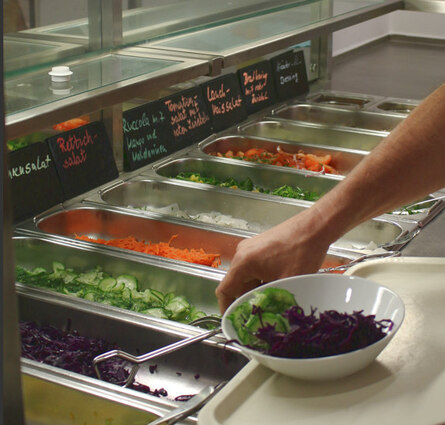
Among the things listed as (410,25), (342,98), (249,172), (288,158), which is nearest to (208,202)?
(249,172)

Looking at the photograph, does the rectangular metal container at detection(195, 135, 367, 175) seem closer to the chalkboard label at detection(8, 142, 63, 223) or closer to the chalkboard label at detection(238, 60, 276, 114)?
the chalkboard label at detection(238, 60, 276, 114)

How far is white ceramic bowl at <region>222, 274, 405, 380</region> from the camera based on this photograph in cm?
107

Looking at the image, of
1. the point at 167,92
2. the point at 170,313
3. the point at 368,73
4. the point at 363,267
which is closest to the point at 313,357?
the point at 363,267

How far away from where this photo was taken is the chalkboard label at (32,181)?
2.18m

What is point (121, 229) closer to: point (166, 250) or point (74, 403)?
point (166, 250)

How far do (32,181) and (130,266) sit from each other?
1.36 feet

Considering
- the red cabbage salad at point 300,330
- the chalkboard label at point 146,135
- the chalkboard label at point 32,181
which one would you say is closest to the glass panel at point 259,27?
the chalkboard label at point 146,135

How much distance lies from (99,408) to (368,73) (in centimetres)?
360

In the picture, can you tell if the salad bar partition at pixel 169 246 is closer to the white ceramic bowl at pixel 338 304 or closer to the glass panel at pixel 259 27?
the white ceramic bowl at pixel 338 304

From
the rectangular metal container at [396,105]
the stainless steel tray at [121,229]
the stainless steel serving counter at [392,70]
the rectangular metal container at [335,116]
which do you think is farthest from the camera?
the stainless steel serving counter at [392,70]

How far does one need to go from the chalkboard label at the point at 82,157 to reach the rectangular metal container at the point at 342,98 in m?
1.47

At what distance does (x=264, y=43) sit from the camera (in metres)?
2.41

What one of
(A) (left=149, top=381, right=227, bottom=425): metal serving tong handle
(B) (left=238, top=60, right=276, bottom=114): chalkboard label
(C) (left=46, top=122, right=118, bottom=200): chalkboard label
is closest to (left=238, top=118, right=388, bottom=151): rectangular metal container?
Result: (B) (left=238, top=60, right=276, bottom=114): chalkboard label

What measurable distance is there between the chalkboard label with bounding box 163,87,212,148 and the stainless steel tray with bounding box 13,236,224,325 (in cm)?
82
